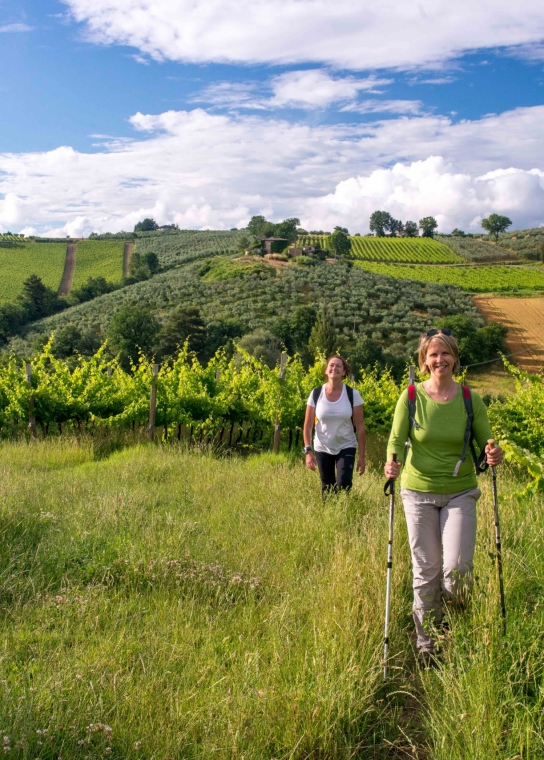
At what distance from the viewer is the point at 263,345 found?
4484 cm

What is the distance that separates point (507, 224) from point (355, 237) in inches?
1177

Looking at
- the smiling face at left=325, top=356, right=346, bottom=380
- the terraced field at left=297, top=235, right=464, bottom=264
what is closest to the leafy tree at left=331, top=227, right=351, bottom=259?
the terraced field at left=297, top=235, right=464, bottom=264

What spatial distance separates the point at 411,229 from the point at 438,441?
4919 inches

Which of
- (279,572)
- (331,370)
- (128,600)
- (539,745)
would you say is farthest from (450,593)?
(331,370)

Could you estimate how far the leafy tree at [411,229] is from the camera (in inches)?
4719

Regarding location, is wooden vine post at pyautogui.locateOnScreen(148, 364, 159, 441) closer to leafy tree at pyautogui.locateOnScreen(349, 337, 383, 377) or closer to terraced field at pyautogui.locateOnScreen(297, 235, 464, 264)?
leafy tree at pyautogui.locateOnScreen(349, 337, 383, 377)

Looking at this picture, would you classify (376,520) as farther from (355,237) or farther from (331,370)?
(355,237)

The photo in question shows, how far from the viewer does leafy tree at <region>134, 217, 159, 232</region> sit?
447 ft

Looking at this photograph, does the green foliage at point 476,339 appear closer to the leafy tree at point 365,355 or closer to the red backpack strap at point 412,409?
the leafy tree at point 365,355

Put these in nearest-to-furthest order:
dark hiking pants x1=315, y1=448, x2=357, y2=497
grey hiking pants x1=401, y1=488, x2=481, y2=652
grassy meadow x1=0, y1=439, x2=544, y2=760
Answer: grassy meadow x1=0, y1=439, x2=544, y2=760 < grey hiking pants x1=401, y1=488, x2=481, y2=652 < dark hiking pants x1=315, y1=448, x2=357, y2=497

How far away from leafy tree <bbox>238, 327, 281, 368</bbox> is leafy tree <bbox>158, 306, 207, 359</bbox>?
14.3 ft

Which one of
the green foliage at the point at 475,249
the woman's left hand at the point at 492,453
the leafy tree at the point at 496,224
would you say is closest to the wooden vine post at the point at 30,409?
the woman's left hand at the point at 492,453

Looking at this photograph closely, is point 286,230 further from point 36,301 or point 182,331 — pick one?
point 182,331

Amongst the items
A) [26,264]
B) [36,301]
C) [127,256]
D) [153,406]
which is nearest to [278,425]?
[153,406]
